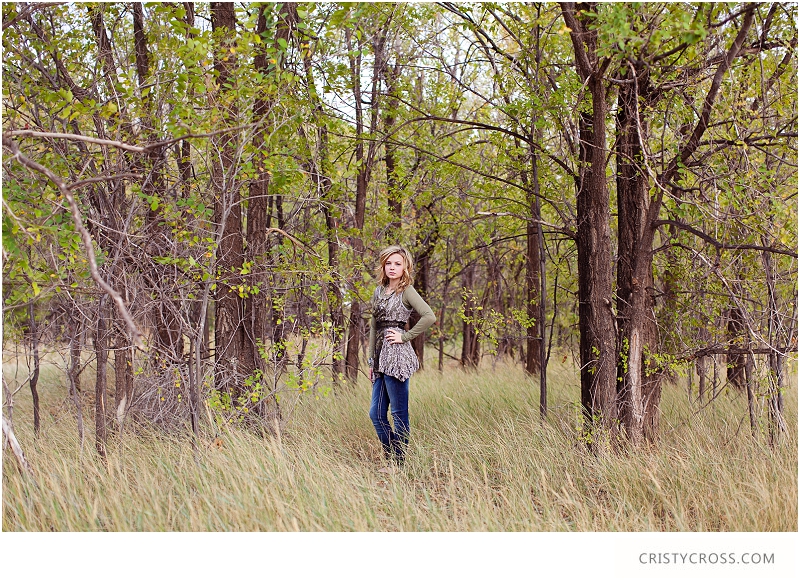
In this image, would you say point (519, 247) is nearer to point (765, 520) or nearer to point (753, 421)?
point (753, 421)

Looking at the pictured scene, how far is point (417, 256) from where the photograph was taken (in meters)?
9.08

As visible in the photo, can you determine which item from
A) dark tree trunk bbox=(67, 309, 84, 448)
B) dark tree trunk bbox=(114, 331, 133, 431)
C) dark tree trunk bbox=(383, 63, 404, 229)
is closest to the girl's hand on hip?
dark tree trunk bbox=(383, 63, 404, 229)

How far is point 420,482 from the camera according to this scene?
4.47 meters

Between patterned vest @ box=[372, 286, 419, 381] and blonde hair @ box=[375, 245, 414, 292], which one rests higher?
blonde hair @ box=[375, 245, 414, 292]

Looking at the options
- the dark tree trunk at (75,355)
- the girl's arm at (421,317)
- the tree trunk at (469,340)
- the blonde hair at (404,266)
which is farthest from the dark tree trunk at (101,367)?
the tree trunk at (469,340)

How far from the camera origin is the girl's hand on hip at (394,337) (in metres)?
4.73

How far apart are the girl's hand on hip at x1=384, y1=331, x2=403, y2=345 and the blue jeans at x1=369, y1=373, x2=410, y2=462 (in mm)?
290

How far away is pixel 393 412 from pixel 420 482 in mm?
627

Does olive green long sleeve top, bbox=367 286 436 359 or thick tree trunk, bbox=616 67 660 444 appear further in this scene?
thick tree trunk, bbox=616 67 660 444

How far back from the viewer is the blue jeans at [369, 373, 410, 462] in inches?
192

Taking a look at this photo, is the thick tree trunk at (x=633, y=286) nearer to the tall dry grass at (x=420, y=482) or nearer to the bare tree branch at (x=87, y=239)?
the tall dry grass at (x=420, y=482)

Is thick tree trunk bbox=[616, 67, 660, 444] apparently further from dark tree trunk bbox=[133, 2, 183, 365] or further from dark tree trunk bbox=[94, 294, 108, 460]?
dark tree trunk bbox=[94, 294, 108, 460]

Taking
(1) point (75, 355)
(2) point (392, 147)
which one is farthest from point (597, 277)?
(1) point (75, 355)

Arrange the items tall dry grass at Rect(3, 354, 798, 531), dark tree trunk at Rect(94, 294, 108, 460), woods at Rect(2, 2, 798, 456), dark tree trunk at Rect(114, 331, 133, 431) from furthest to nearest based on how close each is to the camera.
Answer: dark tree trunk at Rect(114, 331, 133, 431), dark tree trunk at Rect(94, 294, 108, 460), woods at Rect(2, 2, 798, 456), tall dry grass at Rect(3, 354, 798, 531)
